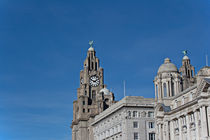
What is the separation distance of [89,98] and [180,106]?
88075 millimetres

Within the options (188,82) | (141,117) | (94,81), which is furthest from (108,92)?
(141,117)

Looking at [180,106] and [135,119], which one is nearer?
[180,106]

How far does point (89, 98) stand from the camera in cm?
17338

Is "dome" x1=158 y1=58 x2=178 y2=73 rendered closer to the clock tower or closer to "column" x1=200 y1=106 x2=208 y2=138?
"column" x1=200 y1=106 x2=208 y2=138

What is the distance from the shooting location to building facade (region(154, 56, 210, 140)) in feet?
258

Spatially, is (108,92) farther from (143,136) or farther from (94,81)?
(143,136)

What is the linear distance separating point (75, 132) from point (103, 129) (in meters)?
41.9

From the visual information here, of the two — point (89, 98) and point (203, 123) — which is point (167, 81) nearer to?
point (203, 123)

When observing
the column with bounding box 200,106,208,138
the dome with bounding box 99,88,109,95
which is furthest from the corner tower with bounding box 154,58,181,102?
the dome with bounding box 99,88,109,95

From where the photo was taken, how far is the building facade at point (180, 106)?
78.6 m

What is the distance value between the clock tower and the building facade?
5735 centimetres

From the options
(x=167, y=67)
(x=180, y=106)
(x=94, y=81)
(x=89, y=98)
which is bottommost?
(x=180, y=106)

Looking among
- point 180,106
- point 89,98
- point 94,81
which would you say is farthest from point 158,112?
point 94,81

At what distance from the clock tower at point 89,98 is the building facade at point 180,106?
2258 inches
